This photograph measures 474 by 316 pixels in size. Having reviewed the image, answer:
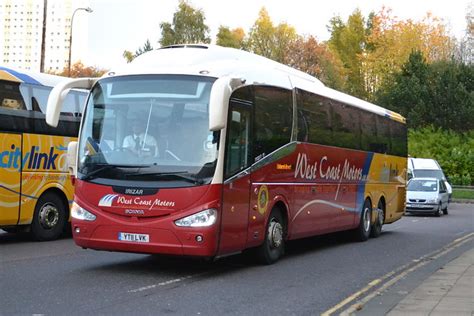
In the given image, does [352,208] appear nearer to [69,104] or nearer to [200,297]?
[69,104]

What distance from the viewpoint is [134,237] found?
9945mm

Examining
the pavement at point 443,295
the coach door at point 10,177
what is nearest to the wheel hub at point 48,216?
the coach door at point 10,177

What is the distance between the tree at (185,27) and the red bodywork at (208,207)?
62.0 m

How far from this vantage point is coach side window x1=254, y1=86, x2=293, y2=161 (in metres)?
11.4

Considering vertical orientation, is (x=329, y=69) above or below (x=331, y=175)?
above

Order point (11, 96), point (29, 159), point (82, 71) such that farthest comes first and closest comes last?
point (82, 71)
point (29, 159)
point (11, 96)

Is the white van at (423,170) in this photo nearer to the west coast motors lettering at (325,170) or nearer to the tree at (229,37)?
the west coast motors lettering at (325,170)

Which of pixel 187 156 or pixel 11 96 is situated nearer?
pixel 187 156

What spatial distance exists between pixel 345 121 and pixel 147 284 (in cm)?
809

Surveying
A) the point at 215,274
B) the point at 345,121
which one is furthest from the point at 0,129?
the point at 345,121

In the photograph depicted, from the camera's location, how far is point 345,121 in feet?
53.2

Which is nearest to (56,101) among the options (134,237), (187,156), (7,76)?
(187,156)

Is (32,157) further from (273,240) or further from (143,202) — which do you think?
(273,240)

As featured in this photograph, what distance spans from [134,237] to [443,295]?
4.35 metres
